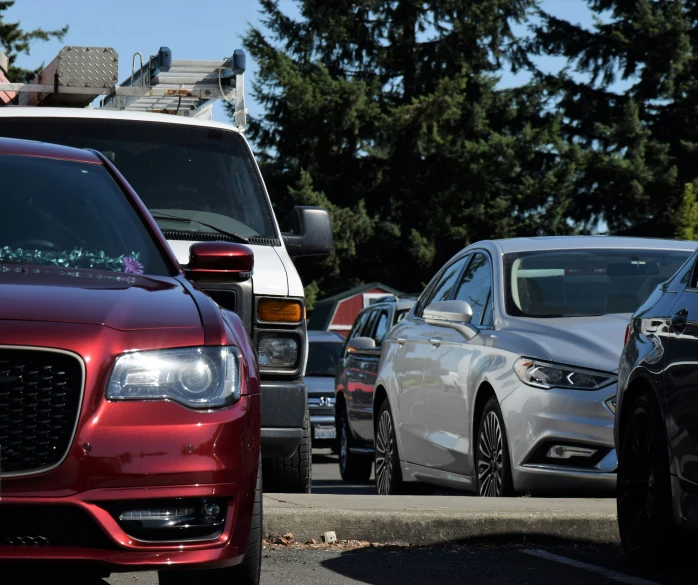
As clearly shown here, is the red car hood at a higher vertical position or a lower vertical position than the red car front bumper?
higher

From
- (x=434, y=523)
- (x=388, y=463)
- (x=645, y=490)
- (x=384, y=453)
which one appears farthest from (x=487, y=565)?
(x=384, y=453)

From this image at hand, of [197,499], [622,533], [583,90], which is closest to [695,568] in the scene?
[622,533]

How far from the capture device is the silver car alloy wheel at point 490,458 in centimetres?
802

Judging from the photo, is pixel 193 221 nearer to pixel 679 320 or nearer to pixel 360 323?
pixel 679 320

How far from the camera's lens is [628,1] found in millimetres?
56656

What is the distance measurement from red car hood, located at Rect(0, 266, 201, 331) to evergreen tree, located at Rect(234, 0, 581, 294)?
47.1 meters

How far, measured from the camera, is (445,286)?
1001 cm

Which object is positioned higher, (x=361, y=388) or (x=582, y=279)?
(x=582, y=279)

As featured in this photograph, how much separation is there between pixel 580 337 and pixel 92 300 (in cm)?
418

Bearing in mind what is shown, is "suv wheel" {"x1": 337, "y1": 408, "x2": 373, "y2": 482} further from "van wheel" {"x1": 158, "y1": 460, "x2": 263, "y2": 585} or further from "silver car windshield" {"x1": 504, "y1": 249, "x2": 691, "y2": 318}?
"van wheel" {"x1": 158, "y1": 460, "x2": 263, "y2": 585}

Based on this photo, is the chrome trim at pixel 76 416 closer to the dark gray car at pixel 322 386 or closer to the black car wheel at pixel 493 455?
the black car wheel at pixel 493 455

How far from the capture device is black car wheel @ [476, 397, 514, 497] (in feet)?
25.9

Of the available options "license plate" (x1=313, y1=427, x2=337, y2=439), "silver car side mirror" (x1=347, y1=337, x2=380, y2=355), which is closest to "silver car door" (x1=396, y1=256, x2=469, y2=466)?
"silver car side mirror" (x1=347, y1=337, x2=380, y2=355)

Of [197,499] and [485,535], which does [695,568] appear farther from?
[197,499]
